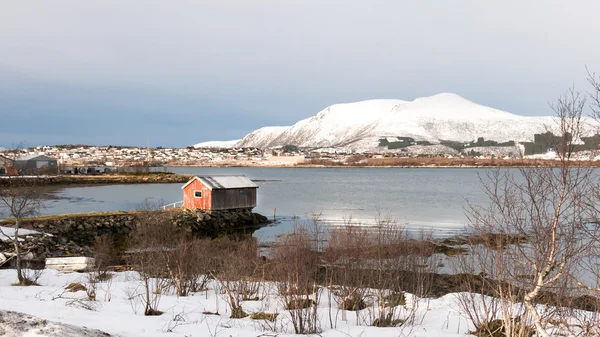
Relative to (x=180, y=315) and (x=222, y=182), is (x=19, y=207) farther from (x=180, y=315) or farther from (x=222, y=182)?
(x=222, y=182)

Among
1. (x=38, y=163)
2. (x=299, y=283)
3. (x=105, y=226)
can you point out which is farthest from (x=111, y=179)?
(x=299, y=283)

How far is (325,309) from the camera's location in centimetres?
1271

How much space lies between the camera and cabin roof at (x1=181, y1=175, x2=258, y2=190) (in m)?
41.0

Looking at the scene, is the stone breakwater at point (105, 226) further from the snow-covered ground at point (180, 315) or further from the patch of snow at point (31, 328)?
the patch of snow at point (31, 328)

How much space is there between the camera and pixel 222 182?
1663 inches

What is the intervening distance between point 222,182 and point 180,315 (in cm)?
3192

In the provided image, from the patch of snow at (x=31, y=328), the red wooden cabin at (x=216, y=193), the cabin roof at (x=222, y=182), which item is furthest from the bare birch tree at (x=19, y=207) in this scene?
the cabin roof at (x=222, y=182)

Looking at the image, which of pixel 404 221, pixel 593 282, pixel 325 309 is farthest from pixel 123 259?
pixel 404 221

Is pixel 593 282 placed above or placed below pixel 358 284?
below

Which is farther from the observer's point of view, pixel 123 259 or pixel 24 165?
pixel 24 165

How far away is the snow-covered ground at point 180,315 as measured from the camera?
847cm

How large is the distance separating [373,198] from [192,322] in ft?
195

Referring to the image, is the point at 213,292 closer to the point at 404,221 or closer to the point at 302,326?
the point at 302,326

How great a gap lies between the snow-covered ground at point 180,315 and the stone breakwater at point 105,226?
1270 centimetres
